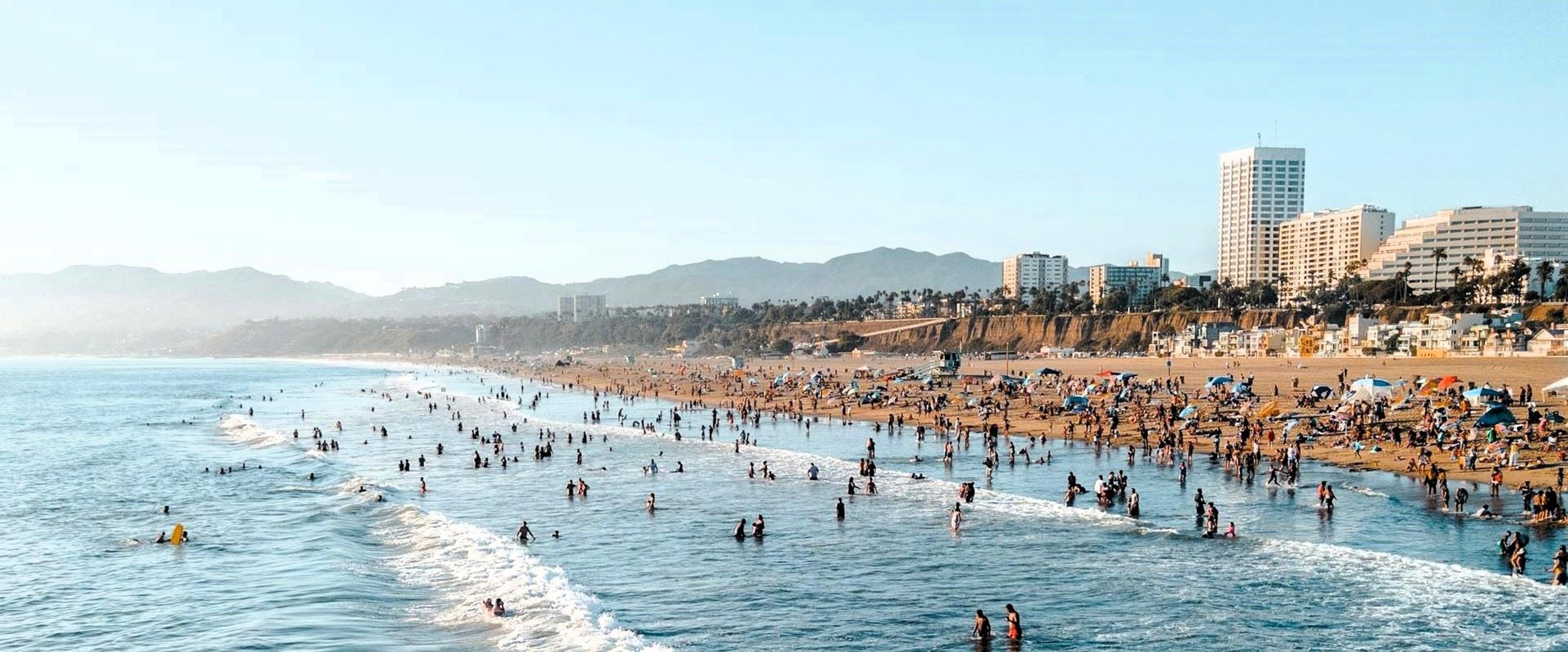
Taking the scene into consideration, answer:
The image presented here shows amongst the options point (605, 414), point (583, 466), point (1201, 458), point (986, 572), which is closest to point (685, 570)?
point (986, 572)

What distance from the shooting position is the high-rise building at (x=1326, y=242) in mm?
163250

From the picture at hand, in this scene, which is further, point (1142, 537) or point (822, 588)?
point (1142, 537)

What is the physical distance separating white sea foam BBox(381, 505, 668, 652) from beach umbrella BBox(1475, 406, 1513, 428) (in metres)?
29.6

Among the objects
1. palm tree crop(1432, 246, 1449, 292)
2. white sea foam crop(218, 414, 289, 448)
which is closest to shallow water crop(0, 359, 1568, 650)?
white sea foam crop(218, 414, 289, 448)

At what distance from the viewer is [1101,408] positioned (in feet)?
167

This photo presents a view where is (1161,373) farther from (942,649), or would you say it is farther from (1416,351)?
(942,649)

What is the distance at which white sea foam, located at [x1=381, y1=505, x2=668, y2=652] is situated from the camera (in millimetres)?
17500

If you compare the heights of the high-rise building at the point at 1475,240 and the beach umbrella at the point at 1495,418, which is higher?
the high-rise building at the point at 1475,240

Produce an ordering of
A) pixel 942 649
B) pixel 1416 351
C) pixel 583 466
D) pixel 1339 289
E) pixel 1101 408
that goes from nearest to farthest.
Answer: pixel 942 649 → pixel 583 466 → pixel 1101 408 → pixel 1416 351 → pixel 1339 289

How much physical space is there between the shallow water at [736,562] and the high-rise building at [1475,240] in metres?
121

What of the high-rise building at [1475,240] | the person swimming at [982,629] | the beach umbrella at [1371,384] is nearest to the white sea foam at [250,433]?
the person swimming at [982,629]

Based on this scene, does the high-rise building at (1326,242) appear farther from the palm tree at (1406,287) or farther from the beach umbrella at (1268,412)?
the beach umbrella at (1268,412)

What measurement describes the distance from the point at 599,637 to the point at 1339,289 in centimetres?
12571

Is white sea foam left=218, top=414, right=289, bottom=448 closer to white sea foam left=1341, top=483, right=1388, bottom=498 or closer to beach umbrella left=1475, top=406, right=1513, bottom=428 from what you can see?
white sea foam left=1341, top=483, right=1388, bottom=498
